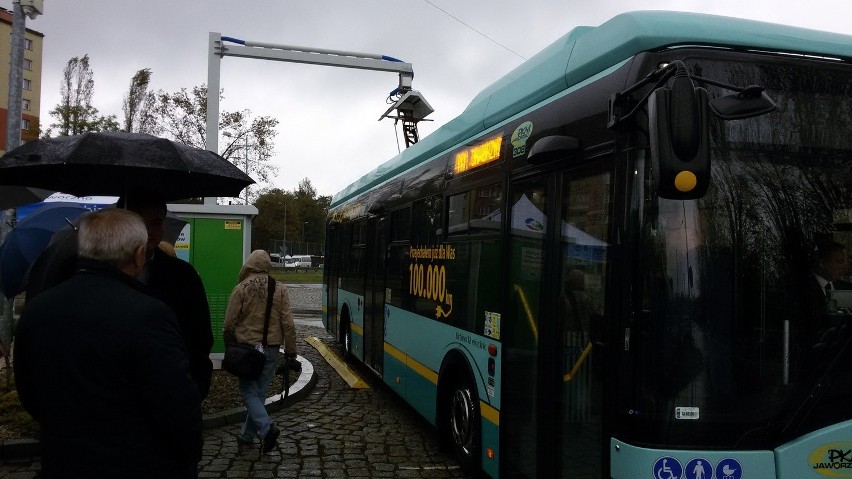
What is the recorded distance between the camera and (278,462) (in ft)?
21.2

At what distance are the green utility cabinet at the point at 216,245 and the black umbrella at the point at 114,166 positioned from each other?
18.0ft

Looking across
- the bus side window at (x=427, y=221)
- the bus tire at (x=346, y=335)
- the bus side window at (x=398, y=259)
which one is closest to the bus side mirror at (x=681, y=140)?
the bus side window at (x=427, y=221)

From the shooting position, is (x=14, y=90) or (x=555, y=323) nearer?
(x=555, y=323)

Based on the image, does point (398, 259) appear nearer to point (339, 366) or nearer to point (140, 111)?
point (339, 366)

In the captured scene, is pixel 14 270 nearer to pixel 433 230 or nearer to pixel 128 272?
pixel 433 230

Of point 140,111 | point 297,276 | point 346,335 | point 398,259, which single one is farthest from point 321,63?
point 297,276

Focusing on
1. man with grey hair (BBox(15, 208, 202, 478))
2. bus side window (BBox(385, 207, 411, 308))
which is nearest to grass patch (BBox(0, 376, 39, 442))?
bus side window (BBox(385, 207, 411, 308))

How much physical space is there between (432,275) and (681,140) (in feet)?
13.3

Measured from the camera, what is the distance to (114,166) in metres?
4.76

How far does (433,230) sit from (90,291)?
4.62 metres

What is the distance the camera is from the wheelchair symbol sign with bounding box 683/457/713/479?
3.27 metres

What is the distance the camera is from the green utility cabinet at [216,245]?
10.8m

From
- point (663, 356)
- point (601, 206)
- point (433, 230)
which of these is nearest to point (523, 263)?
point (601, 206)

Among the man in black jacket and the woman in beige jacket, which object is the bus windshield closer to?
the man in black jacket
